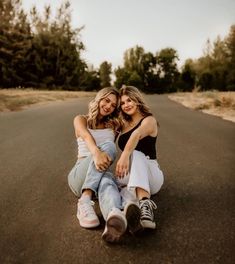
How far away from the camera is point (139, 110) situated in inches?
142

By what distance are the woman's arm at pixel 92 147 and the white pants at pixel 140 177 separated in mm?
234

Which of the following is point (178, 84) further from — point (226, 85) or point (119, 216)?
point (119, 216)

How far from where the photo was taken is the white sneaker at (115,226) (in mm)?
2465

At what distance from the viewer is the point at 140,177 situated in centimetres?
304

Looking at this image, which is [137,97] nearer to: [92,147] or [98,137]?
[98,137]

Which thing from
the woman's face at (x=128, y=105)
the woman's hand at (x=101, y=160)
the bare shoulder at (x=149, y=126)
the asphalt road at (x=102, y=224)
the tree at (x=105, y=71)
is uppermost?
the woman's face at (x=128, y=105)

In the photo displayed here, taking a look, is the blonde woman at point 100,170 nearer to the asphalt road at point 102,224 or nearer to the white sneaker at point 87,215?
the white sneaker at point 87,215

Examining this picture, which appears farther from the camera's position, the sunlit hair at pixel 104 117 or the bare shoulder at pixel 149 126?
the sunlit hair at pixel 104 117

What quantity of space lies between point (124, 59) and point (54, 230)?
66.1 m

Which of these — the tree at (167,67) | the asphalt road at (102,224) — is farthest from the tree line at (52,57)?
the asphalt road at (102,224)

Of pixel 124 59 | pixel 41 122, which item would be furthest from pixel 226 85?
pixel 41 122

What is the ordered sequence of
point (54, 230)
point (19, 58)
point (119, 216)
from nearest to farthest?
point (119, 216) < point (54, 230) < point (19, 58)

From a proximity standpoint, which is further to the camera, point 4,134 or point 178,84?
point 178,84

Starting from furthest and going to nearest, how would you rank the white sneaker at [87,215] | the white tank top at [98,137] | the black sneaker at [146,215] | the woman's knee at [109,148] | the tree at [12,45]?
the tree at [12,45], the white tank top at [98,137], the woman's knee at [109,148], the white sneaker at [87,215], the black sneaker at [146,215]
